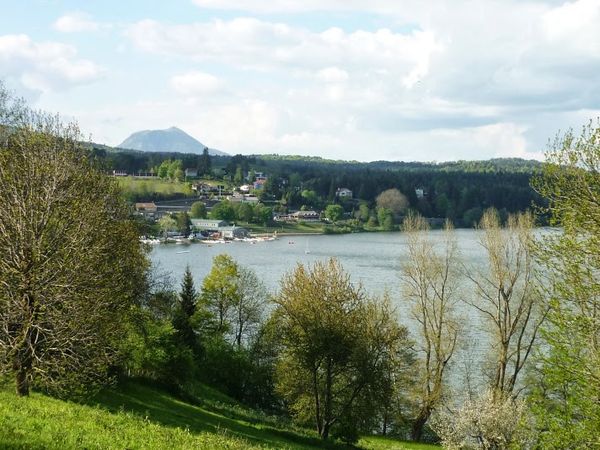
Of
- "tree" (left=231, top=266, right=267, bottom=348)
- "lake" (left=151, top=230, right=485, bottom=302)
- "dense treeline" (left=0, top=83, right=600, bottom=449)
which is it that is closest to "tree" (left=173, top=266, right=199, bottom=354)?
"dense treeline" (left=0, top=83, right=600, bottom=449)

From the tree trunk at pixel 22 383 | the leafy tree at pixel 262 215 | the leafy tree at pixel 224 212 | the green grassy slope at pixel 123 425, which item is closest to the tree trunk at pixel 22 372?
the tree trunk at pixel 22 383

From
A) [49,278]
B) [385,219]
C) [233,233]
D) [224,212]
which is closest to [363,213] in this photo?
[385,219]

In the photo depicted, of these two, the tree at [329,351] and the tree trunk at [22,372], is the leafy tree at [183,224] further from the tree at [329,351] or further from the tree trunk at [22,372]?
the tree trunk at [22,372]

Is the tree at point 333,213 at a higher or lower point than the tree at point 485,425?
higher

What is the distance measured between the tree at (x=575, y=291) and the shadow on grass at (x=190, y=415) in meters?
9.58

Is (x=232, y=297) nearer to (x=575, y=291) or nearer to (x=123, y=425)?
(x=123, y=425)

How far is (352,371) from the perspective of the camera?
29.2 meters

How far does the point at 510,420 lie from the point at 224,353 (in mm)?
17388

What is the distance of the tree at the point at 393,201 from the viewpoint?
177 m

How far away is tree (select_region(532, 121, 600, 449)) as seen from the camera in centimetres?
1423

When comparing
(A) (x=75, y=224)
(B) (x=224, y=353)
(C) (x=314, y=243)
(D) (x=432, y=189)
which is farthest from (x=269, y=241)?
(A) (x=75, y=224)

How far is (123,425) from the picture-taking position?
15.4 metres

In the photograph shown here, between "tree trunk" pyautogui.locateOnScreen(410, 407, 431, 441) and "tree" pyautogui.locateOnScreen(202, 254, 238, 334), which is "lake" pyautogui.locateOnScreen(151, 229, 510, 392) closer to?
"tree" pyautogui.locateOnScreen(202, 254, 238, 334)

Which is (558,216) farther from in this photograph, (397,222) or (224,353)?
(397,222)
